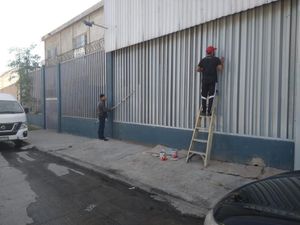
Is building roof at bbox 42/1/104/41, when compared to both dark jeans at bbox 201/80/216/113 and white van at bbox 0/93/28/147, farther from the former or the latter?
dark jeans at bbox 201/80/216/113

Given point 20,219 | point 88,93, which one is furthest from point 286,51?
point 88,93

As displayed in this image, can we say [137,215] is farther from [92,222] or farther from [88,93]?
[88,93]

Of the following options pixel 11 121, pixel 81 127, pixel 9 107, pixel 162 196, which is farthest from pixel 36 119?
pixel 162 196

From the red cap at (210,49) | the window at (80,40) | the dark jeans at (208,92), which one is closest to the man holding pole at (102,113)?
the dark jeans at (208,92)

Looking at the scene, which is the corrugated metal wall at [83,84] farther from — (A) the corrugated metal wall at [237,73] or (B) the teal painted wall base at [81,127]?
(A) the corrugated metal wall at [237,73]

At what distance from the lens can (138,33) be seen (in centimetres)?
1055

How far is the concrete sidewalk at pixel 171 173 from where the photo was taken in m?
5.91

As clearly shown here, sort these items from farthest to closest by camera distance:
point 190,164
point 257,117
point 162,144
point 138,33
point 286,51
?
point 138,33
point 162,144
point 190,164
point 257,117
point 286,51

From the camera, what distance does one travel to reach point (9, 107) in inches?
498

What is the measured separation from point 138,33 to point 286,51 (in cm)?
519

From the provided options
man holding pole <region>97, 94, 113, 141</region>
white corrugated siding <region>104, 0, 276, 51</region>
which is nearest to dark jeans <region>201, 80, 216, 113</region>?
white corrugated siding <region>104, 0, 276, 51</region>

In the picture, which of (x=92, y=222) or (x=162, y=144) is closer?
(x=92, y=222)

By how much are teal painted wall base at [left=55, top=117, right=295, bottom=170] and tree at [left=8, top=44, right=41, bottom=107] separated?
1096 centimetres

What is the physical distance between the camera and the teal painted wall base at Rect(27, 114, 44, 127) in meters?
18.9
